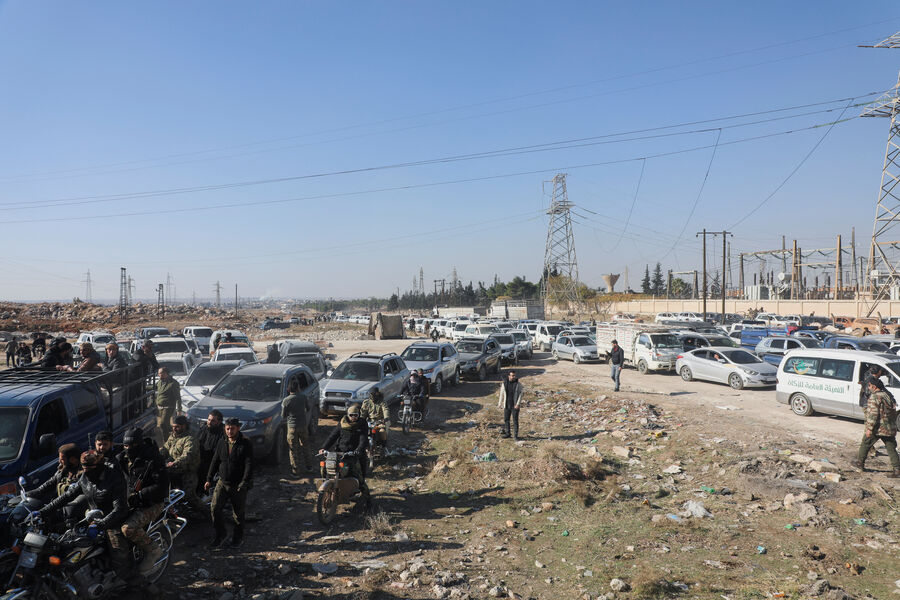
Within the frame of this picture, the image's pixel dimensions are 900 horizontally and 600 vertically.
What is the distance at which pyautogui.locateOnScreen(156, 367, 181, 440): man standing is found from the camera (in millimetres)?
11023

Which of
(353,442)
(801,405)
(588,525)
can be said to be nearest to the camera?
(588,525)

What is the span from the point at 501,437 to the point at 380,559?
695 cm

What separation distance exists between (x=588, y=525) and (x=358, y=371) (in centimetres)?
843

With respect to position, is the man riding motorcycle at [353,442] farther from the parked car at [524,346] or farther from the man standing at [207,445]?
the parked car at [524,346]

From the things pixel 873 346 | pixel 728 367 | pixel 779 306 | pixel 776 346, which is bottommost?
pixel 728 367

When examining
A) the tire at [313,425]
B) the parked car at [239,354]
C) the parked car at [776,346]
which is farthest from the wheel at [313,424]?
the parked car at [776,346]

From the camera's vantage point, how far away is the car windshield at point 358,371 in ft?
47.3

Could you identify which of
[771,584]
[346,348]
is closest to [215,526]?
[771,584]

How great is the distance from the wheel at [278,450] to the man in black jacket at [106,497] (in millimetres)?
4821

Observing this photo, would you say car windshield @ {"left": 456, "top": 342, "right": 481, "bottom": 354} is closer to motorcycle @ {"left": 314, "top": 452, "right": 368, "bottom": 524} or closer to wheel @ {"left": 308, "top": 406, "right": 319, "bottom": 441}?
wheel @ {"left": 308, "top": 406, "right": 319, "bottom": 441}

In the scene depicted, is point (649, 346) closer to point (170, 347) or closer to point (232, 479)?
point (170, 347)

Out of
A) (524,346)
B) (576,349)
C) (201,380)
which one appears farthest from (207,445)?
(524,346)

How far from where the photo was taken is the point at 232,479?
22.1 feet

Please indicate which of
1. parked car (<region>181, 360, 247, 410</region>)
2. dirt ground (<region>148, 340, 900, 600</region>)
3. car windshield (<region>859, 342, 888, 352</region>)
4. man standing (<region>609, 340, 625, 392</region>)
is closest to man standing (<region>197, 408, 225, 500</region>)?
dirt ground (<region>148, 340, 900, 600</region>)
